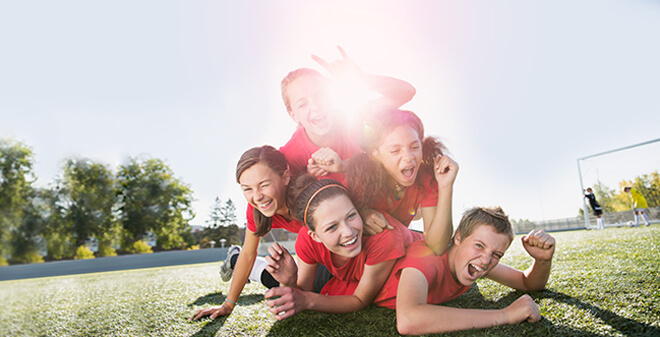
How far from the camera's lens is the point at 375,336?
1.58m

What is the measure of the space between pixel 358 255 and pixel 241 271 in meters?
0.89

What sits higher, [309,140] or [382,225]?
[309,140]

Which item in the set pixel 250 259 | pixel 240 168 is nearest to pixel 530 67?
pixel 240 168

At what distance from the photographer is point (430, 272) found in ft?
5.45

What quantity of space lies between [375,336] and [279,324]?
1.99ft

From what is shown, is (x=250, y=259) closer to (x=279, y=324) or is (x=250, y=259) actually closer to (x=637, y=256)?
(x=279, y=324)

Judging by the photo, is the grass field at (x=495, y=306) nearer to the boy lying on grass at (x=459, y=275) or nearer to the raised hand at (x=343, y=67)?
the boy lying on grass at (x=459, y=275)

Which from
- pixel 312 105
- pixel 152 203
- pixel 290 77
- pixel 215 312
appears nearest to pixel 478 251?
pixel 312 105

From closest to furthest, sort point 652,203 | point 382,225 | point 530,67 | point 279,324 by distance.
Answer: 1. point 382,225
2. point 279,324
3. point 530,67
4. point 652,203

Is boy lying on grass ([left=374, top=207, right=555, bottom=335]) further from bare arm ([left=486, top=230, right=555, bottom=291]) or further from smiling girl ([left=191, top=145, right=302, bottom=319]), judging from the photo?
smiling girl ([left=191, top=145, right=302, bottom=319])

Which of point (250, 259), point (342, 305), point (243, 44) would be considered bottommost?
point (342, 305)

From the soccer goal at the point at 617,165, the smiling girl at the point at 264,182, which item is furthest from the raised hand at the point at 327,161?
the soccer goal at the point at 617,165

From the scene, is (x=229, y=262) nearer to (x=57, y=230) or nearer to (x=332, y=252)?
(x=332, y=252)

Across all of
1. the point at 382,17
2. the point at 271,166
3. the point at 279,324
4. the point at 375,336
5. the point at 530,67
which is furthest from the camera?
the point at 530,67
